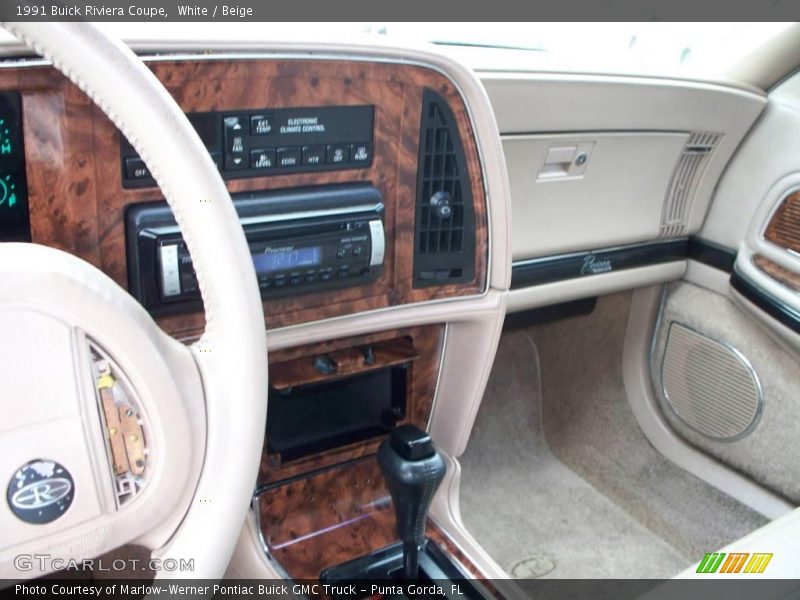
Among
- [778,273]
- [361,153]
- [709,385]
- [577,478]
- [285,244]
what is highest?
[361,153]

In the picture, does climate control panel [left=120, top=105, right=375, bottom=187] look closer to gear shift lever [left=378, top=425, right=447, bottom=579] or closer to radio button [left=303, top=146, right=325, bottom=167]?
radio button [left=303, top=146, right=325, bottom=167]

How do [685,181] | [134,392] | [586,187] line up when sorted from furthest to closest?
1. [685,181]
2. [586,187]
3. [134,392]

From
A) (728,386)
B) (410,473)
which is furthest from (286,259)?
(728,386)

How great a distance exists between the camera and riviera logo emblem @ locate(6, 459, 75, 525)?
700 mm

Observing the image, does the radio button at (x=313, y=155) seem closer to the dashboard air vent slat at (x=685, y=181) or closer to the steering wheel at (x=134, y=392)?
the steering wheel at (x=134, y=392)

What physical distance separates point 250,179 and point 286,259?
4.4 inches

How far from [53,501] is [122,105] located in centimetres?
35

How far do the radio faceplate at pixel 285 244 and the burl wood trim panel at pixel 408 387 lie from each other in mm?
122

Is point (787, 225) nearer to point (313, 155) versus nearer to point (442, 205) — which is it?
point (442, 205)

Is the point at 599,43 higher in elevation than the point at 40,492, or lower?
higher

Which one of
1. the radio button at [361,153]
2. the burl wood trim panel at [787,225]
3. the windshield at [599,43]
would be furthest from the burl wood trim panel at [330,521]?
the burl wood trim panel at [787,225]

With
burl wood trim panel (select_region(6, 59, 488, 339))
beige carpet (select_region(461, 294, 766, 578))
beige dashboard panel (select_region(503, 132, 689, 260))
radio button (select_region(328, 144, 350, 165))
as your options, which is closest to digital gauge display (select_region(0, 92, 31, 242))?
burl wood trim panel (select_region(6, 59, 488, 339))

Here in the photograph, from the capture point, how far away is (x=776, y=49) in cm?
175

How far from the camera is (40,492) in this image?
28.0 inches
